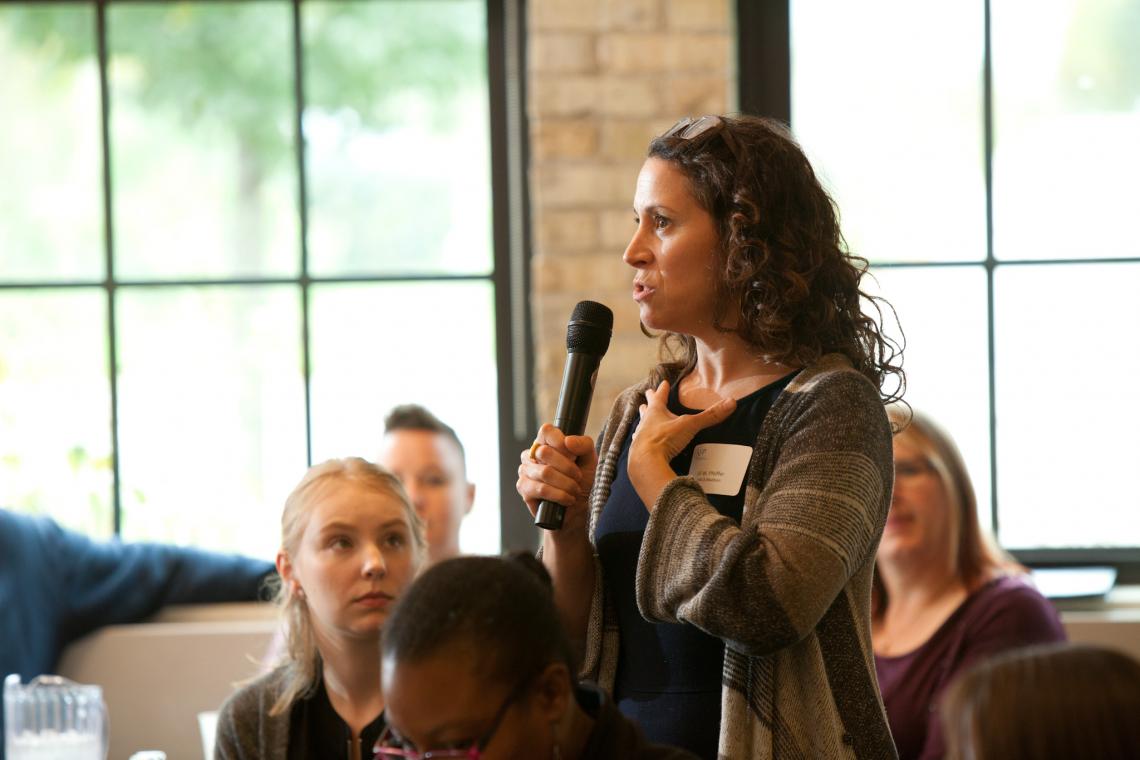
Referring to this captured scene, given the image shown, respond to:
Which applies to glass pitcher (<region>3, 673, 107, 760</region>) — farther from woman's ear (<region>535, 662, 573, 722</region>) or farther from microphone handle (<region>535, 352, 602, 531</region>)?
woman's ear (<region>535, 662, 573, 722</region>)

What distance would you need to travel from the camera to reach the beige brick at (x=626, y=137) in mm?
3346

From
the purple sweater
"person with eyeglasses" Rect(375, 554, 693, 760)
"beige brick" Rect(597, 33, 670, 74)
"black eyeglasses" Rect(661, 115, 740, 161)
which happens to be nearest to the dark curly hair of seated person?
"person with eyeglasses" Rect(375, 554, 693, 760)

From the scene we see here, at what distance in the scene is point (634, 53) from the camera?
335 cm

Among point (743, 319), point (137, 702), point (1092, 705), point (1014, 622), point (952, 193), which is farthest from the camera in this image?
point (952, 193)

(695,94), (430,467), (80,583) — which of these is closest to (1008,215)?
(695,94)

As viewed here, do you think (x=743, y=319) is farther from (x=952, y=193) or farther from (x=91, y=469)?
(x=91, y=469)

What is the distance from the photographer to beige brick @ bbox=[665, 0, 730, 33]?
335 cm

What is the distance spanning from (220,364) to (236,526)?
45 cm

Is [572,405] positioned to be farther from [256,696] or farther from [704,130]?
[256,696]

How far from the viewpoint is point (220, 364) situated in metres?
3.71

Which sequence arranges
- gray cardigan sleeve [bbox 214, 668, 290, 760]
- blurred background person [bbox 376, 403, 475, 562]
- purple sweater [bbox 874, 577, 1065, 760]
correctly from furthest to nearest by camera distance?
1. blurred background person [bbox 376, 403, 475, 562]
2. purple sweater [bbox 874, 577, 1065, 760]
3. gray cardigan sleeve [bbox 214, 668, 290, 760]

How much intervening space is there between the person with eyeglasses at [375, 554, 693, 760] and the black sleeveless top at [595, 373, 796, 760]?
0.85ft

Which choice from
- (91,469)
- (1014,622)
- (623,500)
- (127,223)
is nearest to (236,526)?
(91,469)

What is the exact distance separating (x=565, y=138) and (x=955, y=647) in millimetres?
1558
